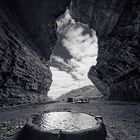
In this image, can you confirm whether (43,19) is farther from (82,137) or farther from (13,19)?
(82,137)

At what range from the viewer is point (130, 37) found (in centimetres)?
2623

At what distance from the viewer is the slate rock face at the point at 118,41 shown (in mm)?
25208

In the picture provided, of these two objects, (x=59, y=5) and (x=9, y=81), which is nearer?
(x=9, y=81)

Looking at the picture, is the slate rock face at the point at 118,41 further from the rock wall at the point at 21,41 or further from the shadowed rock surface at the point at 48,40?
the rock wall at the point at 21,41

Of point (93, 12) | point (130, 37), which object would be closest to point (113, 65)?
point (130, 37)

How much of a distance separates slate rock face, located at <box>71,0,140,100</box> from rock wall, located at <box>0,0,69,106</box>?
866 centimetres

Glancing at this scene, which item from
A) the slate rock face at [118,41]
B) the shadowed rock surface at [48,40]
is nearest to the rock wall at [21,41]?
the shadowed rock surface at [48,40]

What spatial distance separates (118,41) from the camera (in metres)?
29.9

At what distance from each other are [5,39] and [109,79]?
26.1m

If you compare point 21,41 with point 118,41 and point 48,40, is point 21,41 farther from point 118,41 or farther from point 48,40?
point 118,41

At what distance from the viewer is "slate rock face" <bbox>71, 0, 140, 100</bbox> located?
25208 millimetres

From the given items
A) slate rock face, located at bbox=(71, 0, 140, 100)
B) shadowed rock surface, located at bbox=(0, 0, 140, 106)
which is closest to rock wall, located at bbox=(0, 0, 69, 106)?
shadowed rock surface, located at bbox=(0, 0, 140, 106)

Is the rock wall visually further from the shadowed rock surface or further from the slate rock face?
the slate rock face

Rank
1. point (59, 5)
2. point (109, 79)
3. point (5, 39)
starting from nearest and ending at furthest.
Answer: point (5, 39) < point (59, 5) < point (109, 79)
